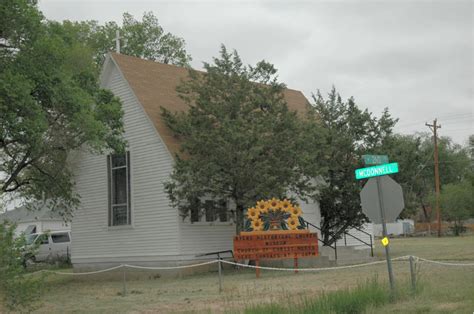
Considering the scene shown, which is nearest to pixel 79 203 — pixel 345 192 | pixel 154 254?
pixel 154 254

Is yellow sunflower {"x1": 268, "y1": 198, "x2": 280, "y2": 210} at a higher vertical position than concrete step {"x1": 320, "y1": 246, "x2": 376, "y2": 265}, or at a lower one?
higher

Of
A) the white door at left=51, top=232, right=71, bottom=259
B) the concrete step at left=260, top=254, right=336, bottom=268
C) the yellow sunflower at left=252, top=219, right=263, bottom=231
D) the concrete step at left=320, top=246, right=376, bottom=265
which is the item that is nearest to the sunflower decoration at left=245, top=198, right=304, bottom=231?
the yellow sunflower at left=252, top=219, right=263, bottom=231

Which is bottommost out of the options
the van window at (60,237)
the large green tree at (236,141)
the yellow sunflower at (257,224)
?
the yellow sunflower at (257,224)

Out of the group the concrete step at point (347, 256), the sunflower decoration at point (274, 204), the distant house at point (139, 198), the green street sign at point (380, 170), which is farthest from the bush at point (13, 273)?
the concrete step at point (347, 256)

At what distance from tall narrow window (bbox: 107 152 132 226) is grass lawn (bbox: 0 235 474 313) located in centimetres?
296

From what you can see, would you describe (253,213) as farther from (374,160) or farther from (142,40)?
(142,40)

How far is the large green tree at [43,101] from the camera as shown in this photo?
1714cm

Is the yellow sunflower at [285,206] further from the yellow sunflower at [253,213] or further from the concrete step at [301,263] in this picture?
the concrete step at [301,263]

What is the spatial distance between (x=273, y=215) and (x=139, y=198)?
564cm

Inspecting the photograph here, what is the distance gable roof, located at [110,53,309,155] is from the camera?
74.7 ft

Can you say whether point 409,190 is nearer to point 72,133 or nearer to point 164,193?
point 164,193

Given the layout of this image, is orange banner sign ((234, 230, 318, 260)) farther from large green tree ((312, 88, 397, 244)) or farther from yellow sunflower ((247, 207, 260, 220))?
large green tree ((312, 88, 397, 244))

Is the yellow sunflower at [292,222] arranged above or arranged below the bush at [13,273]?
above

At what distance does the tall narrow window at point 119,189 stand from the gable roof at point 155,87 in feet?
6.89
